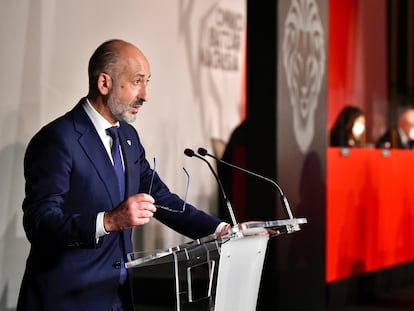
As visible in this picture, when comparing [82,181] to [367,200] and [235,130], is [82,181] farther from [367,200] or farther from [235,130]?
[367,200]

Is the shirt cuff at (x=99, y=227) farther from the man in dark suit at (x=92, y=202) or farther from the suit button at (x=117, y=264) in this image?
the suit button at (x=117, y=264)

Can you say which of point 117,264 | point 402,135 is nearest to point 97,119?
point 117,264

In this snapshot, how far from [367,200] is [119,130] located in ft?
14.5

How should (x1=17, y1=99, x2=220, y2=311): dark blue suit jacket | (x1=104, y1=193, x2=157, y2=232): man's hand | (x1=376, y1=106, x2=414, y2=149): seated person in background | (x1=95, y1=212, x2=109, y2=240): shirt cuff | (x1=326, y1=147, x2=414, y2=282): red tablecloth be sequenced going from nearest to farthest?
(x1=104, y1=193, x2=157, y2=232): man's hand
(x1=95, y1=212, x2=109, y2=240): shirt cuff
(x1=17, y1=99, x2=220, y2=311): dark blue suit jacket
(x1=326, y1=147, x2=414, y2=282): red tablecloth
(x1=376, y1=106, x2=414, y2=149): seated person in background

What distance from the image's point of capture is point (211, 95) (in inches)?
249

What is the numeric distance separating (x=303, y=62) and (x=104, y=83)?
2750mm

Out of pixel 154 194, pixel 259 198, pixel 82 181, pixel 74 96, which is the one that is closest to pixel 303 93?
pixel 259 198

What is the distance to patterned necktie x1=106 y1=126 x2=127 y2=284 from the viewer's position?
10.2 feet

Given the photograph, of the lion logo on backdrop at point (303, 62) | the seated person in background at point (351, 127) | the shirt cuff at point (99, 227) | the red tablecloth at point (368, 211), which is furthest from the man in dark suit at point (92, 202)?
the seated person in background at point (351, 127)

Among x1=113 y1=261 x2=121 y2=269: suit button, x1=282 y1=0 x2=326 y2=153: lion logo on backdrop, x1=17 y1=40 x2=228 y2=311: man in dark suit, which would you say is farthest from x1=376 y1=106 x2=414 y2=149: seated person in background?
x1=113 y1=261 x2=121 y2=269: suit button

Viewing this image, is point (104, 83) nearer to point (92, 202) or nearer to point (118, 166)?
point (118, 166)

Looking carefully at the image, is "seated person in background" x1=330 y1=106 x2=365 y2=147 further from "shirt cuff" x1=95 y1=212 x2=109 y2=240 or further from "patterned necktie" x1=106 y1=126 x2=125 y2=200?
"shirt cuff" x1=95 y1=212 x2=109 y2=240

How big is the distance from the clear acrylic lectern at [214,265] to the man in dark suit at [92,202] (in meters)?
0.10

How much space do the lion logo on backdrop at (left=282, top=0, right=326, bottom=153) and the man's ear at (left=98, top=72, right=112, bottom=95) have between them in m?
2.42
